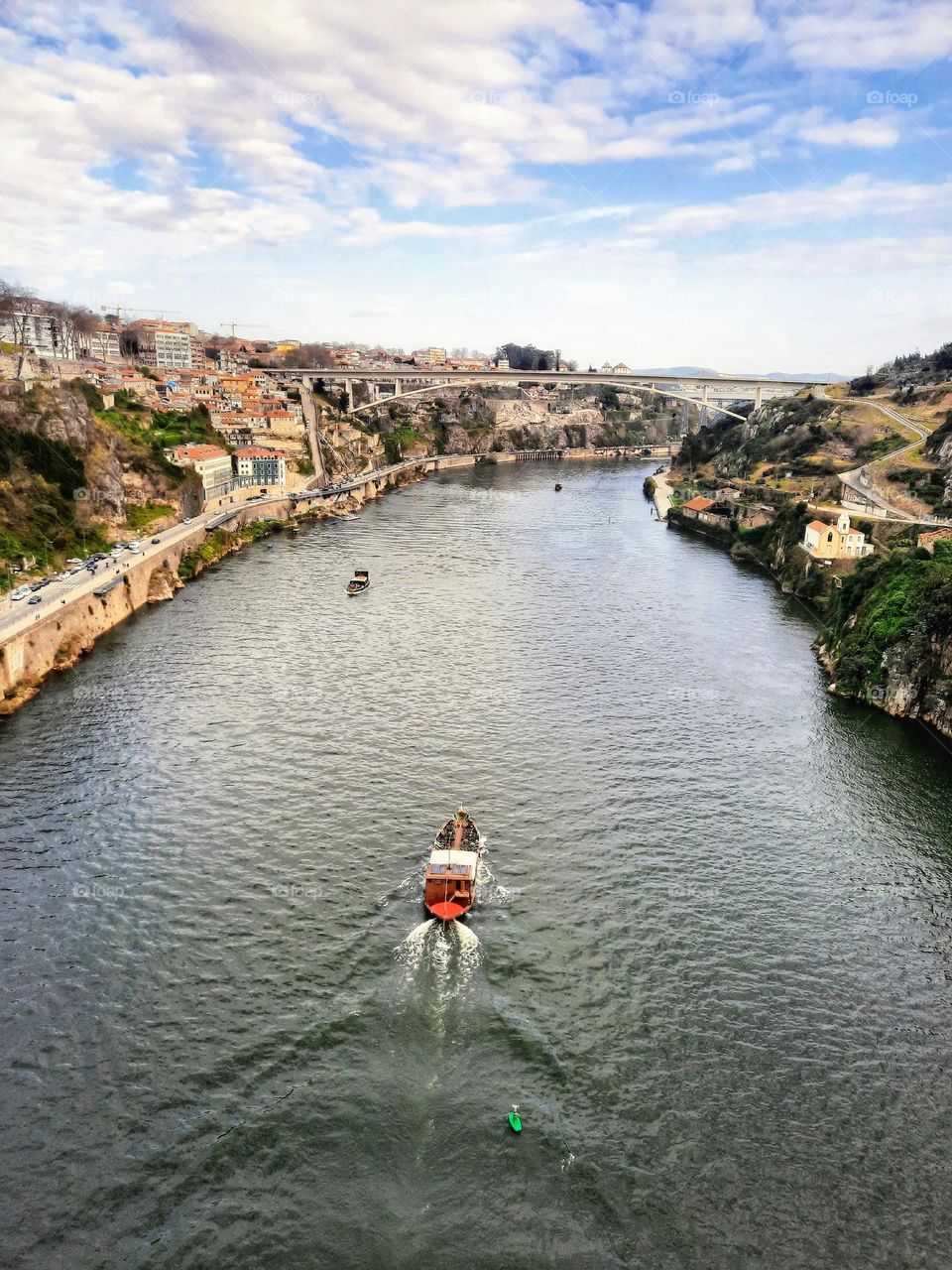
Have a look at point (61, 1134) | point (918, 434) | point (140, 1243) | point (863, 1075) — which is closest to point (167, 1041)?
point (61, 1134)

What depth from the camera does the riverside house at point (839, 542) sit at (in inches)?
2542

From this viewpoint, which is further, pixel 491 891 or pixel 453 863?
pixel 491 891

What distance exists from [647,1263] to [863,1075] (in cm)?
791

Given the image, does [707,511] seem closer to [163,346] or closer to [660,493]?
[660,493]

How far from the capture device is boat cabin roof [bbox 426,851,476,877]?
26403 millimetres

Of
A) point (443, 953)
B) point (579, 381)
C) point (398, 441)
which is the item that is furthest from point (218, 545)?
point (579, 381)

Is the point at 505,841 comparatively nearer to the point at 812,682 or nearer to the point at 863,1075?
the point at 863,1075

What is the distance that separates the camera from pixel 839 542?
215 ft

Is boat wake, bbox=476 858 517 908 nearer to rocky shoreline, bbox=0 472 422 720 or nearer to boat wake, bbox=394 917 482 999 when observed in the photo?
boat wake, bbox=394 917 482 999

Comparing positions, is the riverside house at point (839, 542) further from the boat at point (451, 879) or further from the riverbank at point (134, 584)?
the riverbank at point (134, 584)

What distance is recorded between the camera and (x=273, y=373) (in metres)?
A: 157
